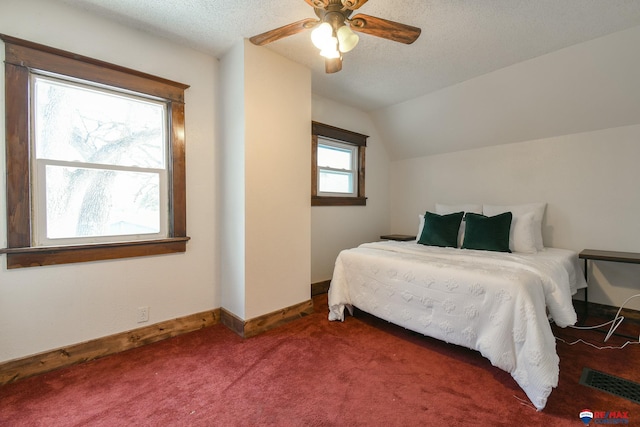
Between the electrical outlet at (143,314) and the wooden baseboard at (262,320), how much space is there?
0.61 metres

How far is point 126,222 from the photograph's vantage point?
2.20 m

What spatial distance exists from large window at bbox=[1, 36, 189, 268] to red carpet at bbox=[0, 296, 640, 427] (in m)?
0.82

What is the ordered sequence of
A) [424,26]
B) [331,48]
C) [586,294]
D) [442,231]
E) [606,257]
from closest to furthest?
[331,48] < [424,26] < [606,257] < [586,294] < [442,231]

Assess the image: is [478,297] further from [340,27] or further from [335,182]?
[335,182]

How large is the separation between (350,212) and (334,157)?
78 centimetres

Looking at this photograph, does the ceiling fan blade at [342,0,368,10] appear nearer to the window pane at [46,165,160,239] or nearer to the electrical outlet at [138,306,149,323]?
the window pane at [46,165,160,239]

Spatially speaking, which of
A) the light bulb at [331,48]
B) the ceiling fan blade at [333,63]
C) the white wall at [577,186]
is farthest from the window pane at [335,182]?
the light bulb at [331,48]

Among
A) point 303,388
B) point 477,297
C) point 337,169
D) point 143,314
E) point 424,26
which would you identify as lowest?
point 303,388

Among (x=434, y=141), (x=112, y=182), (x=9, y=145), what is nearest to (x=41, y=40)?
(x=9, y=145)

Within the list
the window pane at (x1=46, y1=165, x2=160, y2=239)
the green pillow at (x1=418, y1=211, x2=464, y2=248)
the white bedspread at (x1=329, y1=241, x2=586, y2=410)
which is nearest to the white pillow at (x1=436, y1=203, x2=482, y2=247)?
the green pillow at (x1=418, y1=211, x2=464, y2=248)

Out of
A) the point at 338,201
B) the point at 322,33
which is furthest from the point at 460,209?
the point at 322,33

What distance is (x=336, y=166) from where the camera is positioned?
381 cm

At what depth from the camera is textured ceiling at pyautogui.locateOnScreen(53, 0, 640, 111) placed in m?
1.90

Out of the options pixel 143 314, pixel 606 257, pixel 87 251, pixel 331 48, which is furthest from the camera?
pixel 606 257
